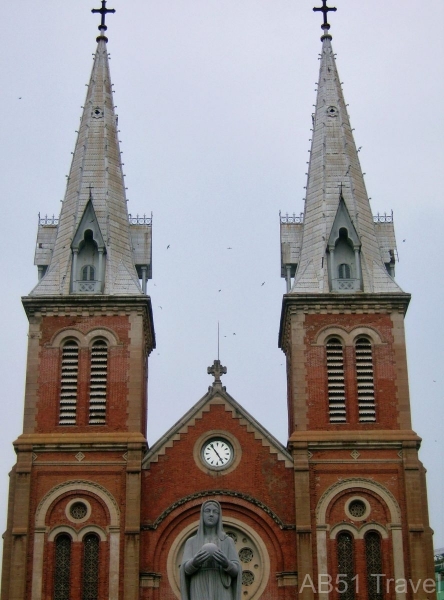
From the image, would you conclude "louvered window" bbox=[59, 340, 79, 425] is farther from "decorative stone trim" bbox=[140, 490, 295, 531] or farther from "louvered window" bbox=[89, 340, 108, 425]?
"decorative stone trim" bbox=[140, 490, 295, 531]

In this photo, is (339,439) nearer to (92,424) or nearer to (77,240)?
(92,424)

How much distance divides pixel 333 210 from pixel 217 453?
9972mm

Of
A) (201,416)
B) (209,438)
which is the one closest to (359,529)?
(209,438)

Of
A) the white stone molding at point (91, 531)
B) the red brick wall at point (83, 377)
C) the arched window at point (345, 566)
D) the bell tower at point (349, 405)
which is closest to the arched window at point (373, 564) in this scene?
the bell tower at point (349, 405)

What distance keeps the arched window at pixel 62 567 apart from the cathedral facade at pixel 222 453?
42 mm

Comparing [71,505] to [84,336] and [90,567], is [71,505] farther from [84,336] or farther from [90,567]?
[84,336]

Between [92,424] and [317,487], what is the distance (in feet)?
23.7

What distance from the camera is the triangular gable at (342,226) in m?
41.0

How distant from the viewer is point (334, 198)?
1671 inches

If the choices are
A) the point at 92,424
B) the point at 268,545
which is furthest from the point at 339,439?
the point at 92,424

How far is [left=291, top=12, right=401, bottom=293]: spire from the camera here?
133 ft

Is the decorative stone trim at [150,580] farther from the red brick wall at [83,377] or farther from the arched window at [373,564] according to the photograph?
the arched window at [373,564]

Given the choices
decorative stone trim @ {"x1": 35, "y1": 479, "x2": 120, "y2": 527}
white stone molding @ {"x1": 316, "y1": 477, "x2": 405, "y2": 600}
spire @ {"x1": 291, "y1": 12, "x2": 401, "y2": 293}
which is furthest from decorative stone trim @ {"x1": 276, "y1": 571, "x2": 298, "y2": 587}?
spire @ {"x1": 291, "y1": 12, "x2": 401, "y2": 293}

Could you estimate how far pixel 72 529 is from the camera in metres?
36.1
